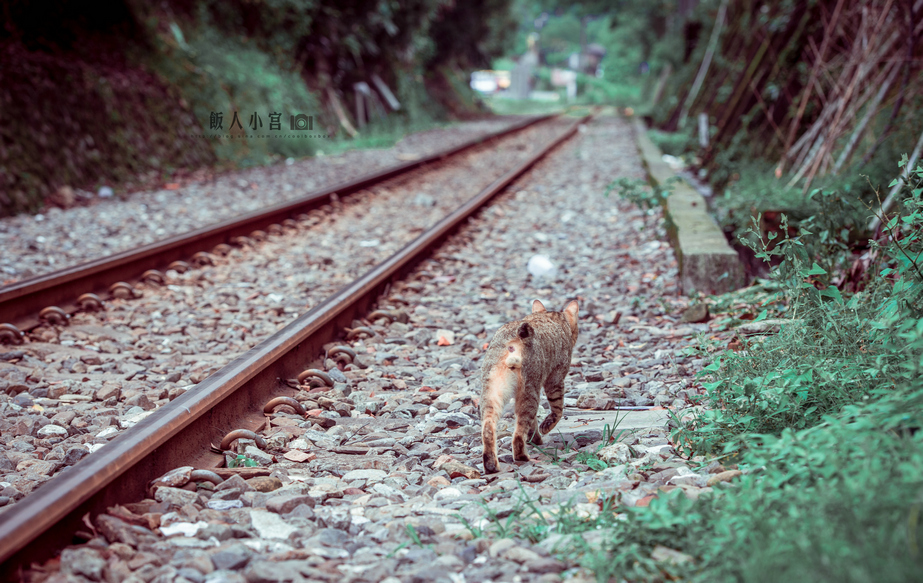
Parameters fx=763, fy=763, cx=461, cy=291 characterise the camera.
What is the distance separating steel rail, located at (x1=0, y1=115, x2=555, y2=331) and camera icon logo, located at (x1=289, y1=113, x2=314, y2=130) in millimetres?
7529

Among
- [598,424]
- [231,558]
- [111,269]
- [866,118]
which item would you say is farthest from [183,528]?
[866,118]

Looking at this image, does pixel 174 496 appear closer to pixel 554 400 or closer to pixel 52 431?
pixel 52 431

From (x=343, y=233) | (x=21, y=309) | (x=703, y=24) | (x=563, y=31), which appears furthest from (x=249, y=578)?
(x=563, y=31)

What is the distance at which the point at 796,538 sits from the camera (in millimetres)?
1812

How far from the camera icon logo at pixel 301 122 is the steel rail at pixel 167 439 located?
11793 millimetres

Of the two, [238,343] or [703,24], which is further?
[703,24]

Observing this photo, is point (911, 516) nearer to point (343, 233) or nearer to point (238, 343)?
point (238, 343)

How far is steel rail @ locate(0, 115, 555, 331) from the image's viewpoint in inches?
188

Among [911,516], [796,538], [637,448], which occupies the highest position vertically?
[911,516]

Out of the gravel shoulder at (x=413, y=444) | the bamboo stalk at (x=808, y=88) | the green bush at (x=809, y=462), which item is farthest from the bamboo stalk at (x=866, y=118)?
the green bush at (x=809, y=462)

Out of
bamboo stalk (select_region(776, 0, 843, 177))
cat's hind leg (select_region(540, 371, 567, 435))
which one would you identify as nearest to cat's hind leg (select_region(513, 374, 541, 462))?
cat's hind leg (select_region(540, 371, 567, 435))

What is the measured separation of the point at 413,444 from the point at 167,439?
3.30 ft

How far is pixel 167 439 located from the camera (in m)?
Result: 2.81

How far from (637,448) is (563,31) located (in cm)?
10204
